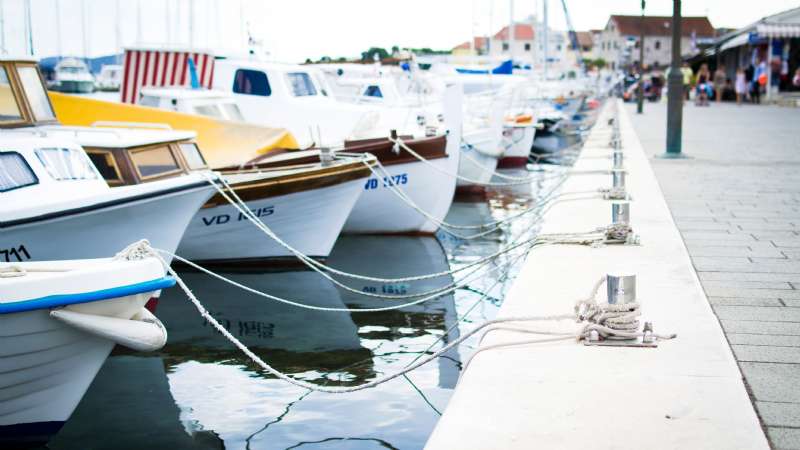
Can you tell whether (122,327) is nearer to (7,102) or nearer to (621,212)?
(621,212)

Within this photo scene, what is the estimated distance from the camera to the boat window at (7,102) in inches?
404

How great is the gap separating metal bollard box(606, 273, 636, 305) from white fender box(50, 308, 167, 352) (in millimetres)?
2791

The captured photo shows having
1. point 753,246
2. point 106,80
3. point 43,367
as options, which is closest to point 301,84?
point 753,246

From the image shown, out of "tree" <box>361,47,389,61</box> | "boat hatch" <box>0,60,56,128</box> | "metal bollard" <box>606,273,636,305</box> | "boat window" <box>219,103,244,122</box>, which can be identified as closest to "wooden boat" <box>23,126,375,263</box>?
"boat hatch" <box>0,60,56,128</box>

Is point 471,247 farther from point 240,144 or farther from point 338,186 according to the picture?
point 240,144

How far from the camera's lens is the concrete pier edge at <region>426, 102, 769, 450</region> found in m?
3.79

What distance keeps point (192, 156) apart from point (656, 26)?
14022cm

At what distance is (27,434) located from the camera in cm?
616

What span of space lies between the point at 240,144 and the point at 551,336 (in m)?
10.3

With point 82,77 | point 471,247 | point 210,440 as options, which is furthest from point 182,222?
point 82,77

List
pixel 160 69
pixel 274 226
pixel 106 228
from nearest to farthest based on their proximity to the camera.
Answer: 1. pixel 106 228
2. pixel 274 226
3. pixel 160 69

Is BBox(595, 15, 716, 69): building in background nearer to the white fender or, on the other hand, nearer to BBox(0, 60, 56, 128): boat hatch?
BBox(0, 60, 56, 128): boat hatch

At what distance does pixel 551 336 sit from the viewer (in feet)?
17.0

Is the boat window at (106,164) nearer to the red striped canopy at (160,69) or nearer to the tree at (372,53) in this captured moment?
the red striped canopy at (160,69)
